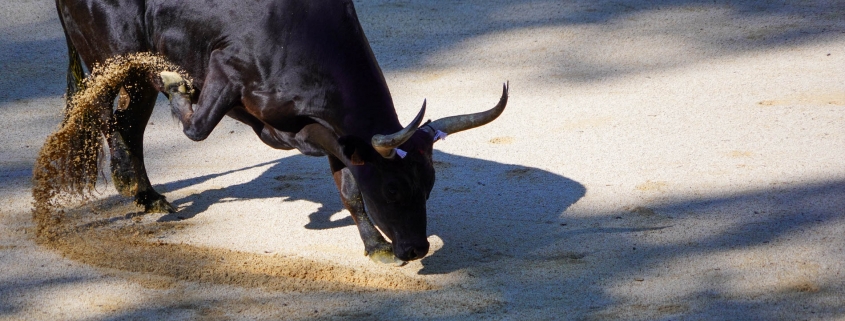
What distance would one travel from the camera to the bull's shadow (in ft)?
17.5

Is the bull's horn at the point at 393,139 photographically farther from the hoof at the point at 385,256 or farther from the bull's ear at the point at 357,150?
the hoof at the point at 385,256

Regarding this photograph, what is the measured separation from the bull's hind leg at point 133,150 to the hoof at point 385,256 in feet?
5.14

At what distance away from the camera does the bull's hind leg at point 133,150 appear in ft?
19.5

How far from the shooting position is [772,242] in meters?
5.02

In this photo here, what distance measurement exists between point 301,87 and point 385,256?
98cm

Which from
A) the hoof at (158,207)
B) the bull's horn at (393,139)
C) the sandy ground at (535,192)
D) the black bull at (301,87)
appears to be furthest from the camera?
the hoof at (158,207)

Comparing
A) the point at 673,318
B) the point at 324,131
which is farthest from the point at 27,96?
the point at 673,318

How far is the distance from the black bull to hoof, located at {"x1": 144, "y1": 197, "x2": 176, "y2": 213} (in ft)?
2.51

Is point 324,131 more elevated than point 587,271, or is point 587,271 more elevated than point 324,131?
point 324,131

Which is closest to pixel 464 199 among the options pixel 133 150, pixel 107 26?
pixel 133 150

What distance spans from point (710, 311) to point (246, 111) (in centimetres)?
266

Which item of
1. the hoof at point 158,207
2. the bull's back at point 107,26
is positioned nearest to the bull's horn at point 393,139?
the bull's back at point 107,26

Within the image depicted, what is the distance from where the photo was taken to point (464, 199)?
20.0 ft

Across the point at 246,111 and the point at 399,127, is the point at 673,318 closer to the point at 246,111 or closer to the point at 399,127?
the point at 399,127
